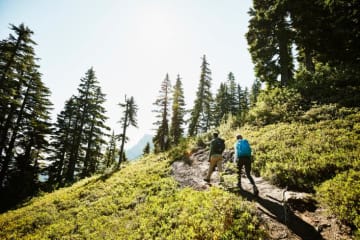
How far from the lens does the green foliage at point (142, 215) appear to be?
23.0 ft

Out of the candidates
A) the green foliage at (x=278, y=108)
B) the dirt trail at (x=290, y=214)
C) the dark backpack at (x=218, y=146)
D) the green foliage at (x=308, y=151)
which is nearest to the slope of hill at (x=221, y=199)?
the green foliage at (x=308, y=151)

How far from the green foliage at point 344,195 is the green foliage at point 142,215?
2274 millimetres

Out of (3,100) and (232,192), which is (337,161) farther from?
(3,100)

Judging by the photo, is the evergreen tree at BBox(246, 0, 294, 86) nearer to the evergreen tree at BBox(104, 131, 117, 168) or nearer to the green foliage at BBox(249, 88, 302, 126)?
the green foliage at BBox(249, 88, 302, 126)

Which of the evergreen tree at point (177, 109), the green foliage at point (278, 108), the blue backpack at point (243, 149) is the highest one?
the evergreen tree at point (177, 109)

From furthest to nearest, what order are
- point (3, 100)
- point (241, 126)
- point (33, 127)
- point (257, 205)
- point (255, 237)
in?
Result: 1. point (33, 127)
2. point (3, 100)
3. point (241, 126)
4. point (257, 205)
5. point (255, 237)

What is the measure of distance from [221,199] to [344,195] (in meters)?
3.87

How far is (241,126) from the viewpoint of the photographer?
17219 mm

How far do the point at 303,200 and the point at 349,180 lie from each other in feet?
5.35

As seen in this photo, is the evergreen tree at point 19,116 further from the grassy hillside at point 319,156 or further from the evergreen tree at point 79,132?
the grassy hillside at point 319,156

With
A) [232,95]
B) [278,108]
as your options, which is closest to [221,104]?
[232,95]

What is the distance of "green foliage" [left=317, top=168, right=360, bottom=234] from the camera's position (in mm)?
5894

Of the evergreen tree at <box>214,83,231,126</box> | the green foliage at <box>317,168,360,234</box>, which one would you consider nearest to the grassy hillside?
the green foliage at <box>317,168,360,234</box>

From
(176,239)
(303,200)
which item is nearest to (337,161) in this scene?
(303,200)
